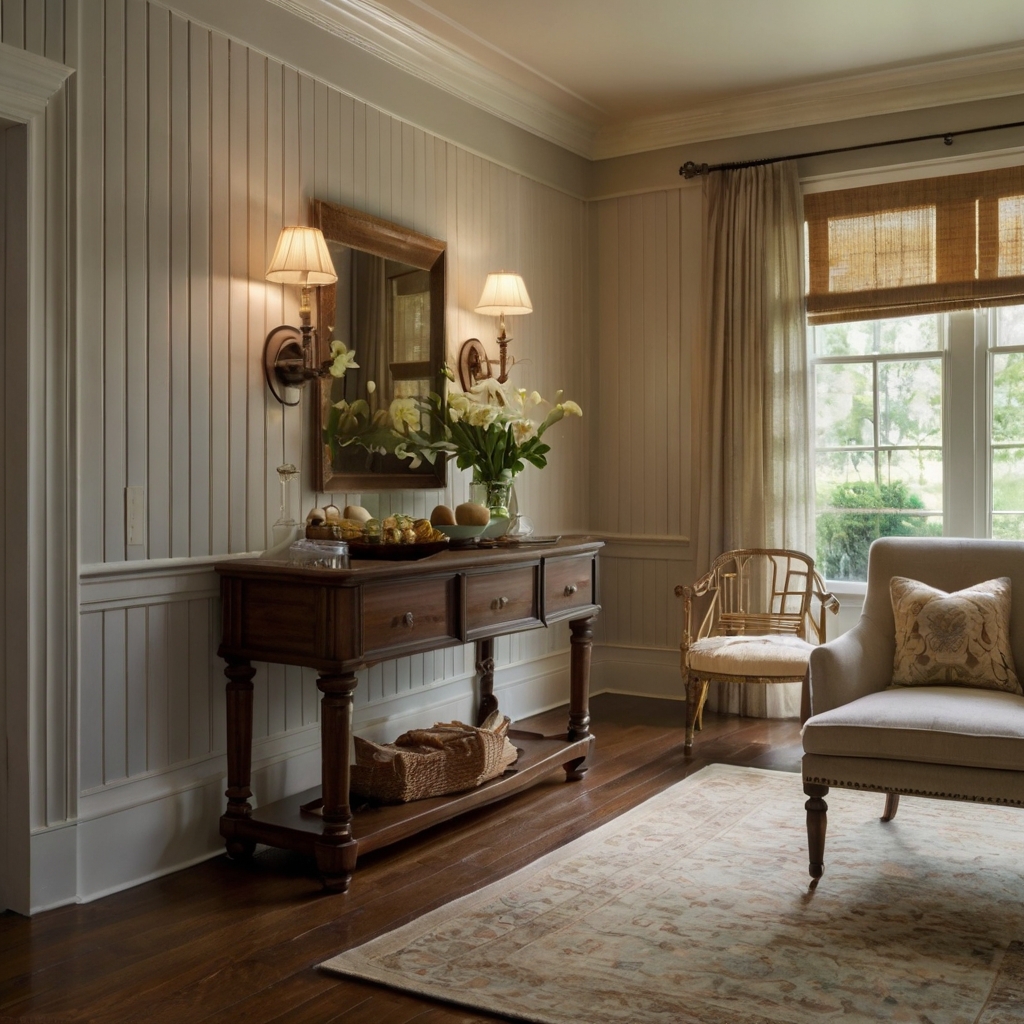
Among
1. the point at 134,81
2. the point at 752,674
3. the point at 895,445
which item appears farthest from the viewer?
the point at 895,445

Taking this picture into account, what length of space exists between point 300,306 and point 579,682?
169 cm

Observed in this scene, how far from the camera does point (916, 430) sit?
474 cm

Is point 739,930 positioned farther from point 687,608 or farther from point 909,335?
point 909,335

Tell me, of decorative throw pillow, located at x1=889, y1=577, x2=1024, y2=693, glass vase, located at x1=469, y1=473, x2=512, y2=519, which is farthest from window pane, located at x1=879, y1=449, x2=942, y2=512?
glass vase, located at x1=469, y1=473, x2=512, y2=519

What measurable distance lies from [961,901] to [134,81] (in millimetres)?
3033

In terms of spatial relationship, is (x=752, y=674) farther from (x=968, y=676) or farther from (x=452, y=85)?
(x=452, y=85)

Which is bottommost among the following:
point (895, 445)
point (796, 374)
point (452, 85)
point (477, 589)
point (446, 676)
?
point (446, 676)

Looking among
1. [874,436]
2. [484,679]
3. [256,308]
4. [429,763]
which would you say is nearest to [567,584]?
[484,679]

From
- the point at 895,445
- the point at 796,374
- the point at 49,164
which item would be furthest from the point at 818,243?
the point at 49,164

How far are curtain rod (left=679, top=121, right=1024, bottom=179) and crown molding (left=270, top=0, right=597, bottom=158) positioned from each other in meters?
0.54

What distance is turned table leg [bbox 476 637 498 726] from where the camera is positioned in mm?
4418

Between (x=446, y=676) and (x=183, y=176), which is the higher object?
(x=183, y=176)

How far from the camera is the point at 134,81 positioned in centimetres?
294

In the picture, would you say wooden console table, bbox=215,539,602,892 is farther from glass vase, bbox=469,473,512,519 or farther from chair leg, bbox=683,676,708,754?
chair leg, bbox=683,676,708,754
